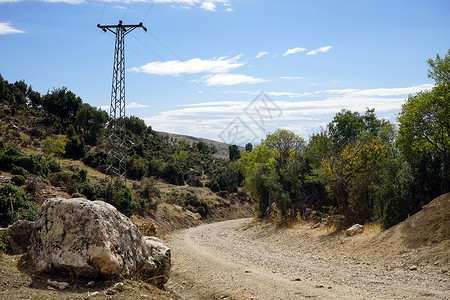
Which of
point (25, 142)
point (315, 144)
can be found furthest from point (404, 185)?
point (25, 142)

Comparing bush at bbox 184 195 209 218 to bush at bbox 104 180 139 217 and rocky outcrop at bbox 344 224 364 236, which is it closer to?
bush at bbox 104 180 139 217

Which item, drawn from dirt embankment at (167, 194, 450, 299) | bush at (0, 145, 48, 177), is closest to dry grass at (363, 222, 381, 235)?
dirt embankment at (167, 194, 450, 299)

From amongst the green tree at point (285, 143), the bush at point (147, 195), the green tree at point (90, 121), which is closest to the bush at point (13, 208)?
the bush at point (147, 195)

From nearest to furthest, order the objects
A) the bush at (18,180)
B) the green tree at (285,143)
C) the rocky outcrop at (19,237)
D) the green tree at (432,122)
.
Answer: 1. the rocky outcrop at (19,237)
2. the green tree at (432,122)
3. the bush at (18,180)
4. the green tree at (285,143)

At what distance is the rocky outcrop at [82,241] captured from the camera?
8344 millimetres

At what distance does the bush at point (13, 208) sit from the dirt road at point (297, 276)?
21.8 feet

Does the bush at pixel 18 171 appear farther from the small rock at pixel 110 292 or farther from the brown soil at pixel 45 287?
the small rock at pixel 110 292

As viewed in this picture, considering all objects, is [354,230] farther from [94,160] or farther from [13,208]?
[94,160]

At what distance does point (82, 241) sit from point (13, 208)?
893cm

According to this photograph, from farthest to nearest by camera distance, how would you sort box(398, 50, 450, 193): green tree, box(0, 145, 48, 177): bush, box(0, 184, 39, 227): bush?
box(0, 145, 48, 177): bush → box(398, 50, 450, 193): green tree → box(0, 184, 39, 227): bush

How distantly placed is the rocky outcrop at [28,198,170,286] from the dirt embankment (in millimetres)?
3144

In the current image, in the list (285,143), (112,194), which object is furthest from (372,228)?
(285,143)

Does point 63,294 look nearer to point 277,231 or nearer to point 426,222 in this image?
point 426,222

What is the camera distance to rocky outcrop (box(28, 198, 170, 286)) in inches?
328
